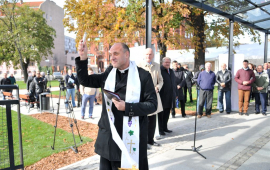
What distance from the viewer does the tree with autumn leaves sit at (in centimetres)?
1310

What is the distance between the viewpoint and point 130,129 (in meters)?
2.27

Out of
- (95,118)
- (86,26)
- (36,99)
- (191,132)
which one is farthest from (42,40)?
(191,132)

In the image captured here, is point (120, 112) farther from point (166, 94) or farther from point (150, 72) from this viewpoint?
point (166, 94)

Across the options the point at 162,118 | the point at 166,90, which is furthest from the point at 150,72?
the point at 162,118

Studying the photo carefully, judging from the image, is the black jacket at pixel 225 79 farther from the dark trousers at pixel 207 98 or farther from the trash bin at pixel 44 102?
the trash bin at pixel 44 102

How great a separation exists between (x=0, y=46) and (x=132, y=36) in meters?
33.7

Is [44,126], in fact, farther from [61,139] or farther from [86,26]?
[86,26]

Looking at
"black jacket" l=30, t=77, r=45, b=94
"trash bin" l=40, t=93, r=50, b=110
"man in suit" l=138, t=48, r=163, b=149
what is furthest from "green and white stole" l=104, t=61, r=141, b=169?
"black jacket" l=30, t=77, r=45, b=94

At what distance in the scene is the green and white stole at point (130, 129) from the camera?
7.30 feet

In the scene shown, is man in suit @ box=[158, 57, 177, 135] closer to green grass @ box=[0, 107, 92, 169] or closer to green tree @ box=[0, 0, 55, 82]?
green grass @ box=[0, 107, 92, 169]

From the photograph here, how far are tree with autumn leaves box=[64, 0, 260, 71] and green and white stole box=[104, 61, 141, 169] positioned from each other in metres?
11.0

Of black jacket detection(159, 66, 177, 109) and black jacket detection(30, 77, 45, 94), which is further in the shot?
black jacket detection(30, 77, 45, 94)

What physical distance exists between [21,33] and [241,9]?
1426 inches

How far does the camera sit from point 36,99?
35.4 feet
